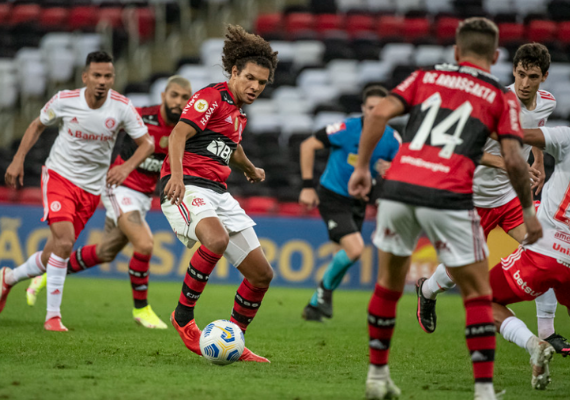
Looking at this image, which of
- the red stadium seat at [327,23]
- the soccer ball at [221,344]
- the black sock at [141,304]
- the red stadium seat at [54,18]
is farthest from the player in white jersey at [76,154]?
the red stadium seat at [54,18]

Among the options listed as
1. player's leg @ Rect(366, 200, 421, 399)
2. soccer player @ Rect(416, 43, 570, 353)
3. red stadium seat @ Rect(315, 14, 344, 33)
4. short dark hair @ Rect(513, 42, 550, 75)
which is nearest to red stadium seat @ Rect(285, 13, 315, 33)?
red stadium seat @ Rect(315, 14, 344, 33)

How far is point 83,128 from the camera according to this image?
7.95 m

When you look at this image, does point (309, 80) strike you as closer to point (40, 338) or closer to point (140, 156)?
point (140, 156)

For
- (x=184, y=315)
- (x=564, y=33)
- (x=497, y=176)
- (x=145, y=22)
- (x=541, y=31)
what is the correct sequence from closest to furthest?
(x=184, y=315)
(x=497, y=176)
(x=541, y=31)
(x=564, y=33)
(x=145, y=22)

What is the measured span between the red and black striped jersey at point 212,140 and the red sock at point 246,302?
0.84 metres

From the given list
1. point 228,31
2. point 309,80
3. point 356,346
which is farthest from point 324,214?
point 309,80

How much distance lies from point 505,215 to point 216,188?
9.04 ft

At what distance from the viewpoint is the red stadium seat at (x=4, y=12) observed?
806 inches

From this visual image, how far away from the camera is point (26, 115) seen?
58.1ft

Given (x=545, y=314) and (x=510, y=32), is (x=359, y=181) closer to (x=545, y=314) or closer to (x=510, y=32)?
(x=545, y=314)

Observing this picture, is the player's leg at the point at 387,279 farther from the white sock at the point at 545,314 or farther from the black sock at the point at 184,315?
the white sock at the point at 545,314

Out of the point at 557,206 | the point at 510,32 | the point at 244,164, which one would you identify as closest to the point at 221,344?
the point at 244,164

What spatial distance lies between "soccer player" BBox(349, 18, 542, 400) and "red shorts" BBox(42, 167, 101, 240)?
168 inches

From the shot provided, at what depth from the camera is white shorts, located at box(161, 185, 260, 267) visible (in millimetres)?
5875
